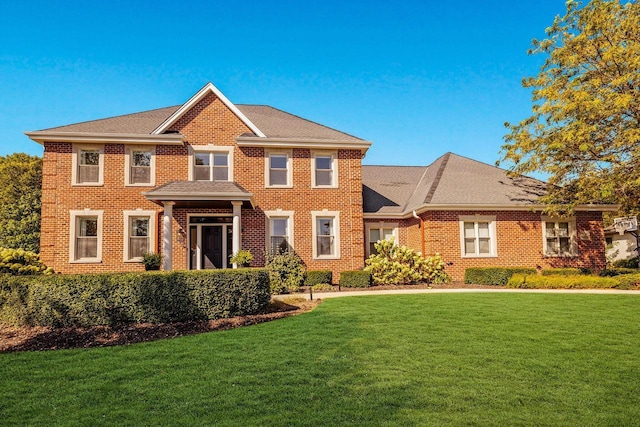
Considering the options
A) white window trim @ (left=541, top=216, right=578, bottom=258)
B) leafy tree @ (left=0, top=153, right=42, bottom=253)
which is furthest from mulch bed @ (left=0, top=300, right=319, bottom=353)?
leafy tree @ (left=0, top=153, right=42, bottom=253)

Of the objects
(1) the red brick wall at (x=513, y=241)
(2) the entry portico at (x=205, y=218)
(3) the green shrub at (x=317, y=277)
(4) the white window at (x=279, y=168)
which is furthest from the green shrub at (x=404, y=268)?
(2) the entry portico at (x=205, y=218)

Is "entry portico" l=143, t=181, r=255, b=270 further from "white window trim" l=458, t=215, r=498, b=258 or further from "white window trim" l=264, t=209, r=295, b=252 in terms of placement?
"white window trim" l=458, t=215, r=498, b=258

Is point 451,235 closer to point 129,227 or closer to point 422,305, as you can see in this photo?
point 422,305

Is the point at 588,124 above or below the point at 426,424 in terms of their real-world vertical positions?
above

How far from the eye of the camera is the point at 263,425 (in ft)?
12.7

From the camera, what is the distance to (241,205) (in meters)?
15.8

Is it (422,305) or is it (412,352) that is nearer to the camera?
(412,352)

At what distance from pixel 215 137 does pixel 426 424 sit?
15276mm

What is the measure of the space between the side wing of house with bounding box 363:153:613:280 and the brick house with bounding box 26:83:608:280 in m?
0.05

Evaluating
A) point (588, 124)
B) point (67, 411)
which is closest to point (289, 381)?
point (67, 411)

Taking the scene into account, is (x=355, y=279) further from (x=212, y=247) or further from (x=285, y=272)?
(x=212, y=247)

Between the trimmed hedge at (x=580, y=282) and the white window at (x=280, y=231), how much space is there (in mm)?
9421

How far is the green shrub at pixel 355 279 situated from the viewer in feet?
51.6

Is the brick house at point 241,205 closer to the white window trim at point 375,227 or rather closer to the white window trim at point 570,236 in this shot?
the white window trim at point 570,236
